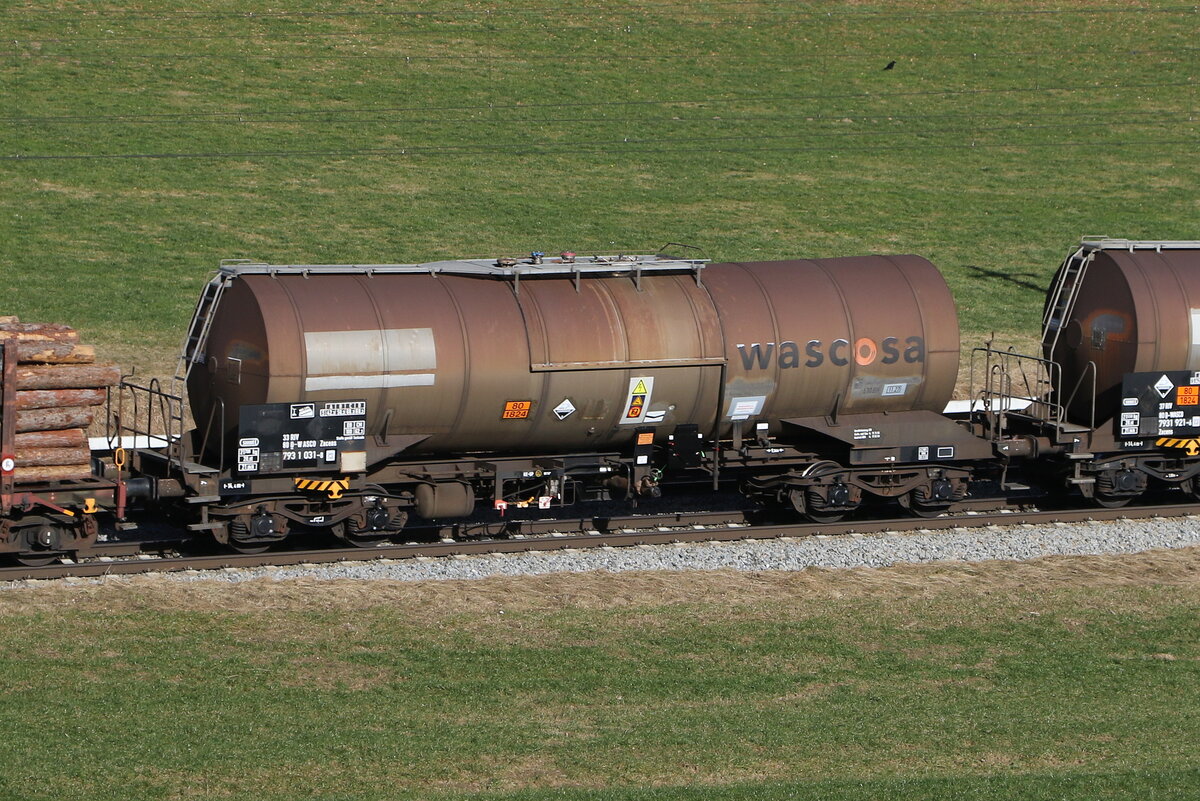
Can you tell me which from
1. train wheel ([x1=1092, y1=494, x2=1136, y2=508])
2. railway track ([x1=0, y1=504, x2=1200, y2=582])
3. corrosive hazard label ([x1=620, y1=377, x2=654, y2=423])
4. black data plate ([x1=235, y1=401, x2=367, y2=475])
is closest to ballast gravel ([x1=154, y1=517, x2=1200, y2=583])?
railway track ([x1=0, y1=504, x2=1200, y2=582])

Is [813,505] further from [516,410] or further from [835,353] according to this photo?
[516,410]

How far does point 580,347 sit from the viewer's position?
69.3ft

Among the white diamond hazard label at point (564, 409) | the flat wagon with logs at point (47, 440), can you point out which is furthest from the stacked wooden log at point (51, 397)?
the white diamond hazard label at point (564, 409)

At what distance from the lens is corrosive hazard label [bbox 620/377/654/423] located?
21594 mm

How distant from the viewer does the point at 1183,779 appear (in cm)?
1345

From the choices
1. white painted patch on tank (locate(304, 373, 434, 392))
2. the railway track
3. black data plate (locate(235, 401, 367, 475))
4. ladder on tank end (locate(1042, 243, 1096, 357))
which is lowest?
the railway track

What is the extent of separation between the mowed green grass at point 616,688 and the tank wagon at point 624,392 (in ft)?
6.64

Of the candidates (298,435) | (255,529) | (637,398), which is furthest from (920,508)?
(255,529)

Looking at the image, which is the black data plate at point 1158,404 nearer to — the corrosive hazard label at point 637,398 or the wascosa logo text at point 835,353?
the wascosa logo text at point 835,353

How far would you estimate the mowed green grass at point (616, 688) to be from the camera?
1342 centimetres

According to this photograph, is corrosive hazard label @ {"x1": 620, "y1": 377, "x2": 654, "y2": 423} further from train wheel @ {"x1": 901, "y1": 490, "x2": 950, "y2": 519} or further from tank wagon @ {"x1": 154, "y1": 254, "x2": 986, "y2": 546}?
train wheel @ {"x1": 901, "y1": 490, "x2": 950, "y2": 519}

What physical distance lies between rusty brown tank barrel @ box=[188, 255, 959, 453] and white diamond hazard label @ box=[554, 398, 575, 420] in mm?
36

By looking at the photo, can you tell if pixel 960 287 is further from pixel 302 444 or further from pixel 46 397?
pixel 46 397

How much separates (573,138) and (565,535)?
29445 mm
